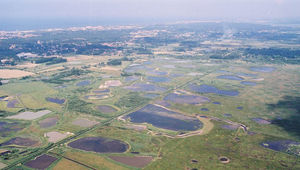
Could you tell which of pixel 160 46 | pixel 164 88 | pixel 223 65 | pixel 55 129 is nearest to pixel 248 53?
pixel 223 65

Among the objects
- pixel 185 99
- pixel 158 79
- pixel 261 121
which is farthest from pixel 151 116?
pixel 158 79

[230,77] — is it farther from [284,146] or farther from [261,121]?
[284,146]

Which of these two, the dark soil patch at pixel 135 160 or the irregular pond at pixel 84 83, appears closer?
the dark soil patch at pixel 135 160

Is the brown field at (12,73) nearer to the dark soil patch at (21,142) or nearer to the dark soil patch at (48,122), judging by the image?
the dark soil patch at (48,122)

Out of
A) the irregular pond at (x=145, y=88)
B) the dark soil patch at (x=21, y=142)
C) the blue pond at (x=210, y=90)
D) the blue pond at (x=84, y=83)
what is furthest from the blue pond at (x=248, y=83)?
the dark soil patch at (x=21, y=142)

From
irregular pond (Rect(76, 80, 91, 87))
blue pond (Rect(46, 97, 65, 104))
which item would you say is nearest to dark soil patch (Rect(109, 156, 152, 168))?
blue pond (Rect(46, 97, 65, 104))

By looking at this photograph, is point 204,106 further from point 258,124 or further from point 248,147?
point 248,147

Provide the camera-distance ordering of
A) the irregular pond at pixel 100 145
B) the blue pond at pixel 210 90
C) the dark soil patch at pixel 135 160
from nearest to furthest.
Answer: the dark soil patch at pixel 135 160 < the irregular pond at pixel 100 145 < the blue pond at pixel 210 90
